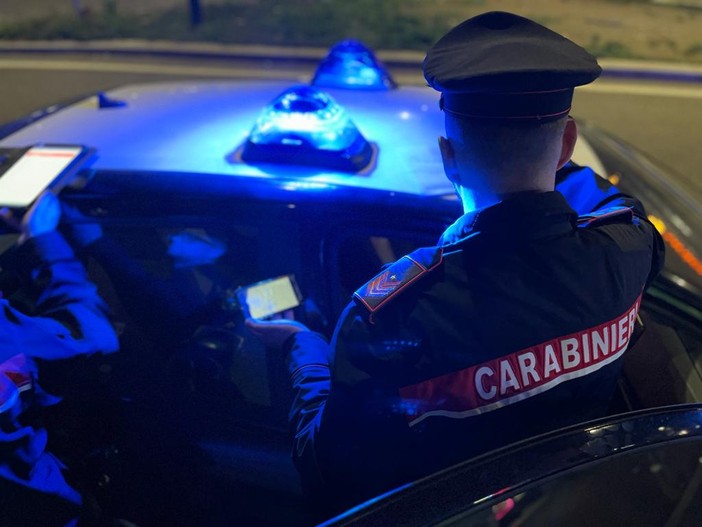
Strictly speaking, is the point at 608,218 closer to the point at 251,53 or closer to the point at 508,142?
the point at 508,142

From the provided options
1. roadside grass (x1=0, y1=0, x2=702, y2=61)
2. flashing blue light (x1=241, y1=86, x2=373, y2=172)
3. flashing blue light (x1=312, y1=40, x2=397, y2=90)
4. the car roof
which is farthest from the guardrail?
flashing blue light (x1=241, y1=86, x2=373, y2=172)

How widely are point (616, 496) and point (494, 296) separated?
1.75ft

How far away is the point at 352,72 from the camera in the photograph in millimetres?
2555

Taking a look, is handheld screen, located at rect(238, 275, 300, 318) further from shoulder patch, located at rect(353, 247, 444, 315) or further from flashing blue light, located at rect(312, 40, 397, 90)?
flashing blue light, located at rect(312, 40, 397, 90)

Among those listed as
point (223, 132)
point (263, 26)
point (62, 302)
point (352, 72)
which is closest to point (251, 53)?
point (263, 26)

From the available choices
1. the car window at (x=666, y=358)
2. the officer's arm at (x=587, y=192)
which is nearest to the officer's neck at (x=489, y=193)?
the officer's arm at (x=587, y=192)

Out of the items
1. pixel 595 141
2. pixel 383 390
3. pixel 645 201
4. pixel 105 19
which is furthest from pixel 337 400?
pixel 105 19

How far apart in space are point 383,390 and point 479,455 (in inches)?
8.3

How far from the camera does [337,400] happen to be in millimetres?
1136

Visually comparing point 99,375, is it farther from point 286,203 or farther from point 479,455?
point 479,455

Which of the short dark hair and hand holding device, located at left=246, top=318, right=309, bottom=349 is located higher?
the short dark hair

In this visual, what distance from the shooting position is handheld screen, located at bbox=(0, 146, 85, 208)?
1.66 meters

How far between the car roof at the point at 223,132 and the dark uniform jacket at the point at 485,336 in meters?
0.61

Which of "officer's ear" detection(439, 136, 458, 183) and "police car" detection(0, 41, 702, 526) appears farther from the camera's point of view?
"police car" detection(0, 41, 702, 526)
